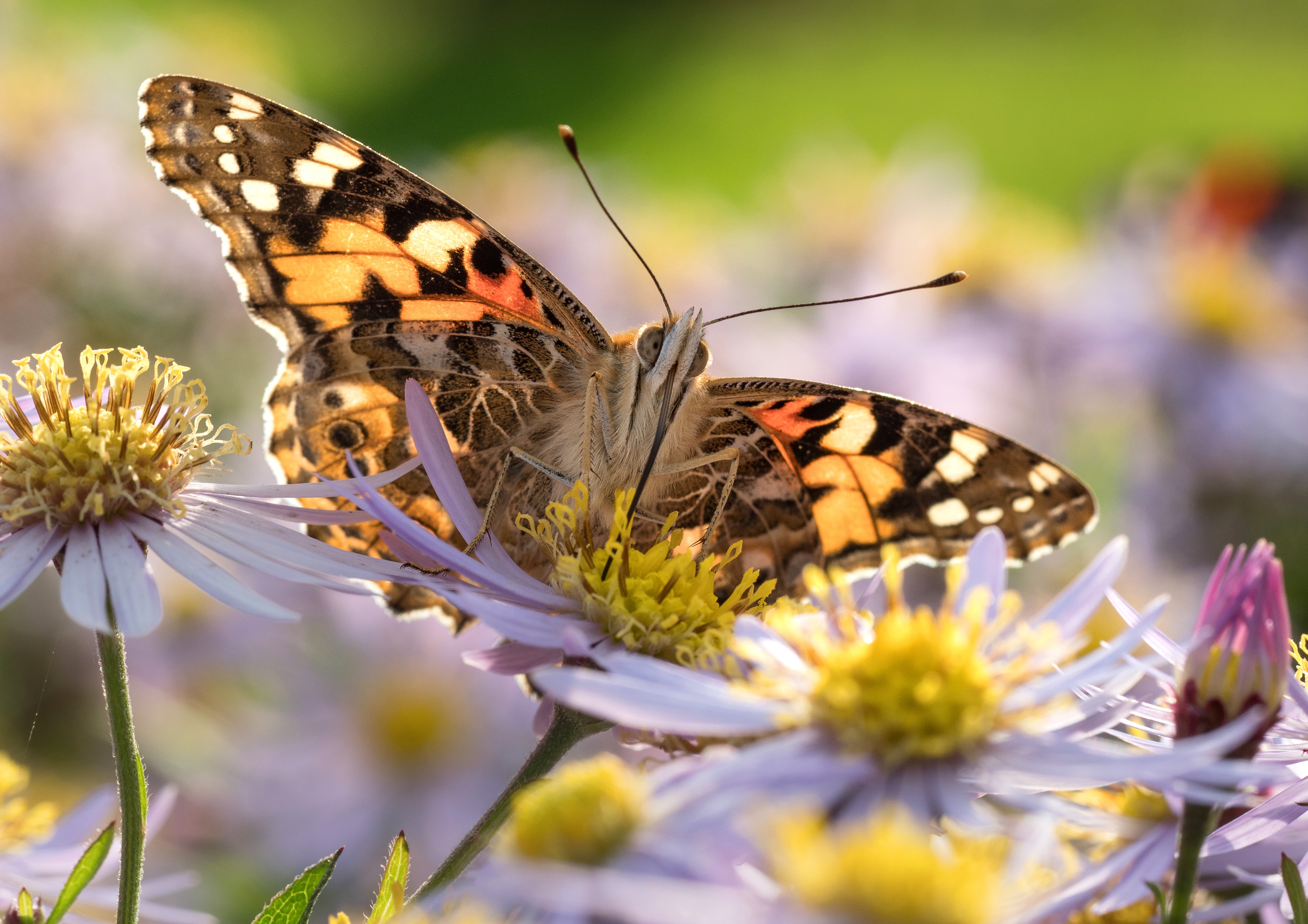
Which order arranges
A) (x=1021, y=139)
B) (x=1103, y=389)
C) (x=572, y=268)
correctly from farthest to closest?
1. (x=1021, y=139)
2. (x=572, y=268)
3. (x=1103, y=389)

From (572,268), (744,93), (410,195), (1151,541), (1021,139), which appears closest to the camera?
(410,195)

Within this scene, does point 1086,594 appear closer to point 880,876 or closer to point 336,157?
point 880,876

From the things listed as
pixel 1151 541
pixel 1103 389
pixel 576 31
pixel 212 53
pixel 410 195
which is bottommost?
pixel 1151 541

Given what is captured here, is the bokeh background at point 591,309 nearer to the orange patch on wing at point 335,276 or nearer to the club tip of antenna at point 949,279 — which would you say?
the orange patch on wing at point 335,276

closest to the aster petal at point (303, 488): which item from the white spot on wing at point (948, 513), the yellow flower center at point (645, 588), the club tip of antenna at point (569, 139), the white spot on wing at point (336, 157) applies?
the yellow flower center at point (645, 588)

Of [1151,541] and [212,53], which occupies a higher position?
[212,53]

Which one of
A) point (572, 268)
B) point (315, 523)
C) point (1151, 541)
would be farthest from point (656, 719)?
point (572, 268)

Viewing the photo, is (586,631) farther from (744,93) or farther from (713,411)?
(744,93)

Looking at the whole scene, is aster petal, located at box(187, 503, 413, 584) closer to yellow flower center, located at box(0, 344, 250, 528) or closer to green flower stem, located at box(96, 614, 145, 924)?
yellow flower center, located at box(0, 344, 250, 528)
